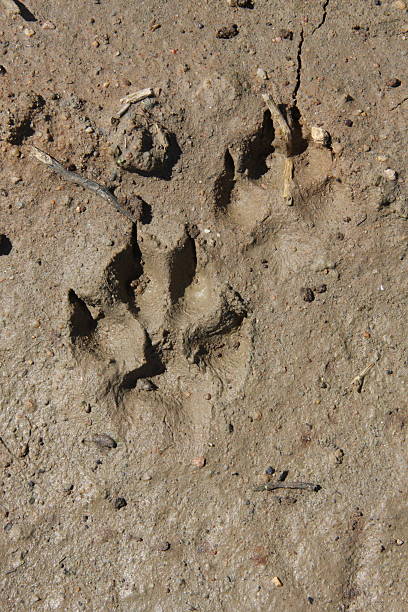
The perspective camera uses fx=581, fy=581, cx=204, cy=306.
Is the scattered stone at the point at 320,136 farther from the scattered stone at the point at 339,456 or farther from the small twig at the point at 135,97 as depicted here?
the scattered stone at the point at 339,456

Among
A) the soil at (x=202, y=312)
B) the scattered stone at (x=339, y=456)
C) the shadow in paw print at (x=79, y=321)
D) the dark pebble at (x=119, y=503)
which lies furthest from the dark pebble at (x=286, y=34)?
the dark pebble at (x=119, y=503)

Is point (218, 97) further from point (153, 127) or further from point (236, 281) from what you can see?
point (236, 281)

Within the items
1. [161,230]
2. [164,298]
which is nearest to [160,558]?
[164,298]

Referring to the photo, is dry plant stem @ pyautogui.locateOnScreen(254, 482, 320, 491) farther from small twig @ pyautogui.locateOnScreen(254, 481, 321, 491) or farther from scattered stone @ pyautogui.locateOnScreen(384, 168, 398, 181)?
scattered stone @ pyautogui.locateOnScreen(384, 168, 398, 181)

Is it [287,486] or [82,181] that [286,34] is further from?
[287,486]

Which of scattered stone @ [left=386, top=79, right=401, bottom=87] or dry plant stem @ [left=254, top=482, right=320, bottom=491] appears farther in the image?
scattered stone @ [left=386, top=79, right=401, bottom=87]

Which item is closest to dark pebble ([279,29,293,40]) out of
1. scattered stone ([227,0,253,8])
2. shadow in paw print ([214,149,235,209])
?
scattered stone ([227,0,253,8])

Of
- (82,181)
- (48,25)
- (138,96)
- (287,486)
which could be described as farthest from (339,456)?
(48,25)
